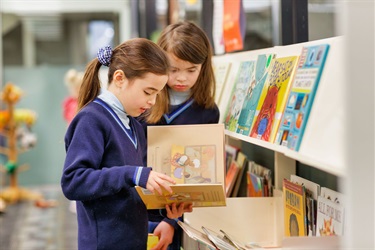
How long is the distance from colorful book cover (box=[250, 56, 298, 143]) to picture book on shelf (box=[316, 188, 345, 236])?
0.26 meters

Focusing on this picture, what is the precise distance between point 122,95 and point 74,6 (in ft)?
22.2

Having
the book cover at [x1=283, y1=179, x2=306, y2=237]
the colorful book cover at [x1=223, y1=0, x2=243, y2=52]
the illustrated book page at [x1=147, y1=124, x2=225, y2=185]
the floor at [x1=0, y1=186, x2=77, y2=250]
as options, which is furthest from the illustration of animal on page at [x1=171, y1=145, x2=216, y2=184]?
the floor at [x1=0, y1=186, x2=77, y2=250]

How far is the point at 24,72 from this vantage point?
869cm

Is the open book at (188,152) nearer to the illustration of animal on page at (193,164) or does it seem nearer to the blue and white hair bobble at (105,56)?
the illustration of animal on page at (193,164)

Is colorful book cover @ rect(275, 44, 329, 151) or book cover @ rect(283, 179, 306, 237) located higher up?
colorful book cover @ rect(275, 44, 329, 151)

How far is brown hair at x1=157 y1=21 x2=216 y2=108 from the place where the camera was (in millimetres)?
2619

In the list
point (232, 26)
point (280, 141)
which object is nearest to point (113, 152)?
point (280, 141)

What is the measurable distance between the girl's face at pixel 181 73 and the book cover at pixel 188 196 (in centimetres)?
49

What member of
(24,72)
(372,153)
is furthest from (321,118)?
(24,72)

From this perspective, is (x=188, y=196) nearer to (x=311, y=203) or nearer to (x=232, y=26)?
(x=311, y=203)

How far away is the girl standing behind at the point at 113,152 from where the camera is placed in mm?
2096

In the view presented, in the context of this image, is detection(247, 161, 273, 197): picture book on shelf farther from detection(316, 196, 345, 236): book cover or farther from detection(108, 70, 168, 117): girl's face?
detection(108, 70, 168, 117): girl's face

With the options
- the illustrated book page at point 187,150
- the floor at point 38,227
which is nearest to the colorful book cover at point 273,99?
the illustrated book page at point 187,150

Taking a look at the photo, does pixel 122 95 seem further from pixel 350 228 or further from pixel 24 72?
pixel 24 72
